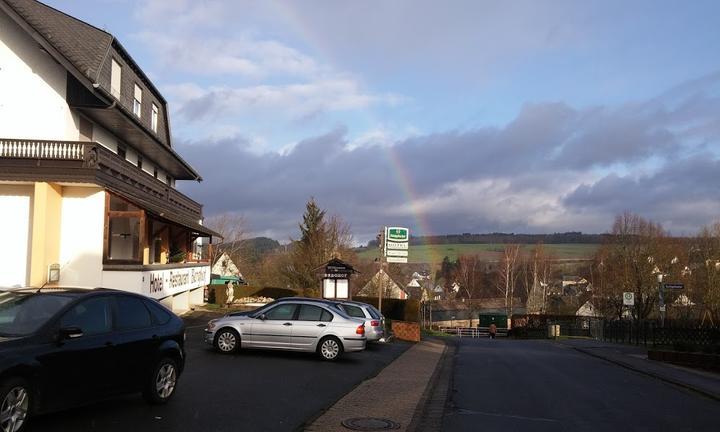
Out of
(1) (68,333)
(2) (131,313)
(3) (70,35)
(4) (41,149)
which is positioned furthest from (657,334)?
(1) (68,333)

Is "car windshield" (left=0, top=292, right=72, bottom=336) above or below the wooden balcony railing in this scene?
below

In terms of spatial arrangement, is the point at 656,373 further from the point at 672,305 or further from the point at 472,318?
the point at 472,318

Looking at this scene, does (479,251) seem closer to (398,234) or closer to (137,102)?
(398,234)

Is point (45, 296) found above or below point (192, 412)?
above

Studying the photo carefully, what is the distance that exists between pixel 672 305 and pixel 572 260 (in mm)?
39289

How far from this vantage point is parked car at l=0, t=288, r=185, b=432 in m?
6.43

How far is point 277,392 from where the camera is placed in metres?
11.0

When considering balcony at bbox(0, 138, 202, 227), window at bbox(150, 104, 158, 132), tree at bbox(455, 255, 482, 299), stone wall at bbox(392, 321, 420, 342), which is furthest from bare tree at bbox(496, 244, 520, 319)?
balcony at bbox(0, 138, 202, 227)

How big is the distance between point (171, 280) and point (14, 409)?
68.7 ft

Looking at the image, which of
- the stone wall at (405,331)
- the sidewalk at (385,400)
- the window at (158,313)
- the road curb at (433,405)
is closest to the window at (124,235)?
the stone wall at (405,331)

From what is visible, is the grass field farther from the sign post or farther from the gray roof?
the gray roof

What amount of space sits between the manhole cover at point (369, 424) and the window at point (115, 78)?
761 inches

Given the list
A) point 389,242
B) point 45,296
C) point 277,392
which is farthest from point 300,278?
point 45,296

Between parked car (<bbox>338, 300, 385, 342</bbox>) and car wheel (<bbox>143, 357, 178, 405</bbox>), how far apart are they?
37.5 ft
